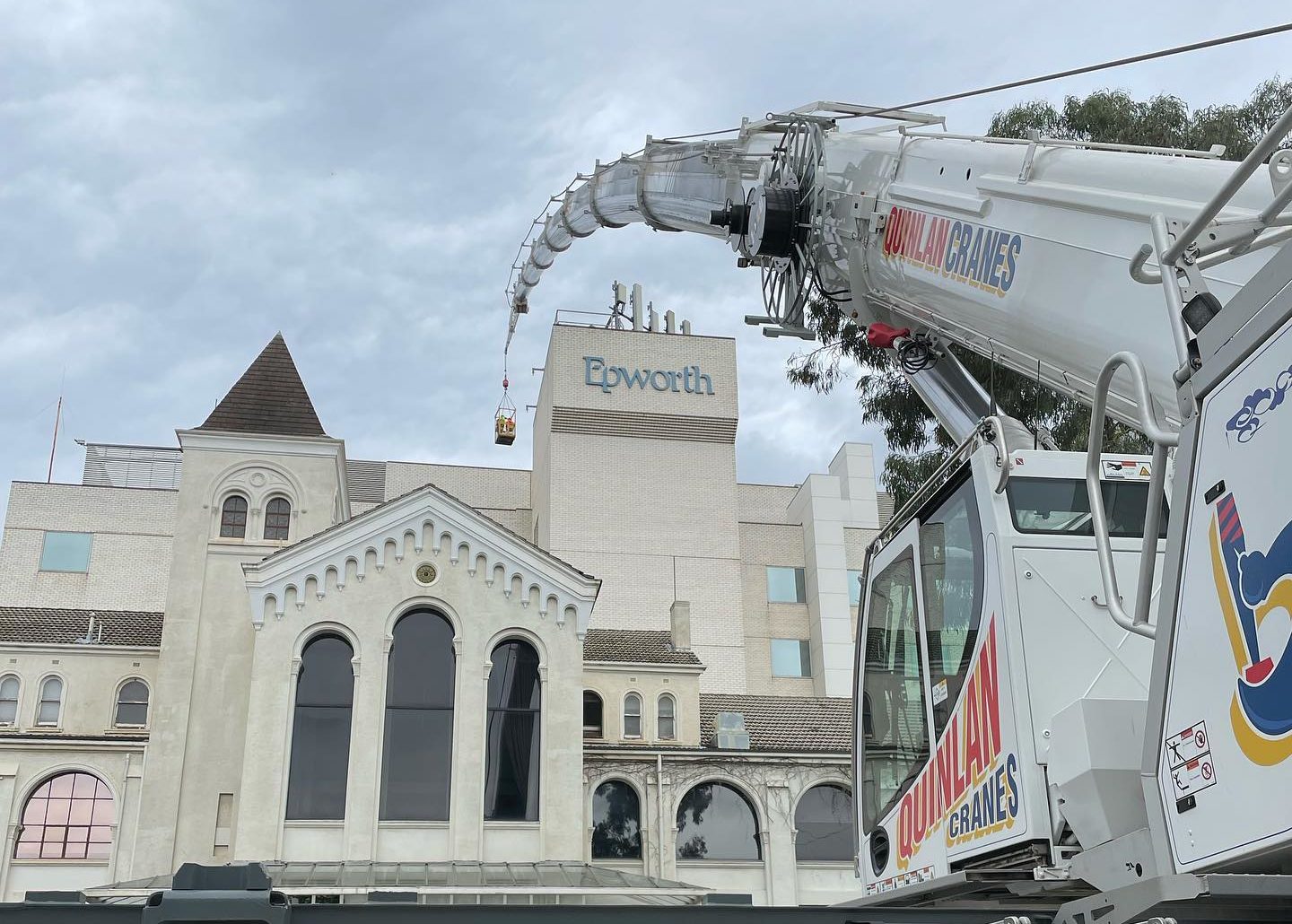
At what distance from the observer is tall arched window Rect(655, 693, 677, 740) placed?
1227 inches

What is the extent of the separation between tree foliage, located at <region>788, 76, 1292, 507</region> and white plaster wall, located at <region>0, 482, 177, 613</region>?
37.6m

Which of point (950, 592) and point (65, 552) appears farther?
point (65, 552)

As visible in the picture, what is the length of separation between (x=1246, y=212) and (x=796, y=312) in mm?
6183

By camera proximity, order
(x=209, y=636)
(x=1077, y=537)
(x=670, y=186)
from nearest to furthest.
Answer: (x=1077, y=537) → (x=670, y=186) → (x=209, y=636)

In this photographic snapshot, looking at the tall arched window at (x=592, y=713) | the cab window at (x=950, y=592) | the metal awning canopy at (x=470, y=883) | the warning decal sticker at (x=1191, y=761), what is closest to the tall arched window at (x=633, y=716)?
the tall arched window at (x=592, y=713)

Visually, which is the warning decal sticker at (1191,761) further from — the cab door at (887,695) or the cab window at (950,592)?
the cab door at (887,695)

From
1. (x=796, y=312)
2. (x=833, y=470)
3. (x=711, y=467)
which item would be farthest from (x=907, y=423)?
(x=833, y=470)

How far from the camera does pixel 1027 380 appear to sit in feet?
63.3

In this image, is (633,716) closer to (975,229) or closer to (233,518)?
(233,518)

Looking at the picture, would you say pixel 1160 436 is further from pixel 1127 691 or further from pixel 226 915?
pixel 226 915


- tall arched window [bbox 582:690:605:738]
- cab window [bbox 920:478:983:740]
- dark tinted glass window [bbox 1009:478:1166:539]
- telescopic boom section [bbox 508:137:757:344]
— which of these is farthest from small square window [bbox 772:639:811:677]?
dark tinted glass window [bbox 1009:478:1166:539]

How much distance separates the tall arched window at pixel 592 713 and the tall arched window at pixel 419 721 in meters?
6.08

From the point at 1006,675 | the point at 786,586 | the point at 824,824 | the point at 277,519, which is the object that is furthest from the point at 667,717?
the point at 1006,675

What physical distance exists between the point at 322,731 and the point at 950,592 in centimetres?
2085
